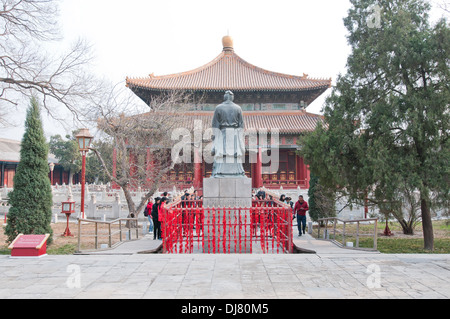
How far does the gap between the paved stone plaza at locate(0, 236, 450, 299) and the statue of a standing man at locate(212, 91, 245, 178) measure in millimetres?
2659

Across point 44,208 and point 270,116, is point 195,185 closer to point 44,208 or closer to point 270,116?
point 270,116

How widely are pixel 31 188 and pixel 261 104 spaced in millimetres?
19763

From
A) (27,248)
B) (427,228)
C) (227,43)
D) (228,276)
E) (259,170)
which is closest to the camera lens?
(228,276)

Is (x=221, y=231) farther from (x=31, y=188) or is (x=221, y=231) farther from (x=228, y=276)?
(x=31, y=188)

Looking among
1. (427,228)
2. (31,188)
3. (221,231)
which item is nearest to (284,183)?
(427,228)

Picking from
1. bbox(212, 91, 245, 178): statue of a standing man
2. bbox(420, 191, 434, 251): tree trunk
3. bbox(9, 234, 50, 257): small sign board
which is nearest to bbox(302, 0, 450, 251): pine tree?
bbox(420, 191, 434, 251): tree trunk

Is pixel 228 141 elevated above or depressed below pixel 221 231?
above

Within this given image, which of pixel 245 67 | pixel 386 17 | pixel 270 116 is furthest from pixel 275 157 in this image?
pixel 386 17

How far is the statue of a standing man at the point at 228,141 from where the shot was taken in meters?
8.69

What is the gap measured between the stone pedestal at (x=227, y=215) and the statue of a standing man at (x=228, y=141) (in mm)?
377

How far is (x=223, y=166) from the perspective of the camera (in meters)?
8.70

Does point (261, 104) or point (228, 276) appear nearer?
point (228, 276)

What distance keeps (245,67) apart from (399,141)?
73.2ft

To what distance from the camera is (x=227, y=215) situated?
8.15 meters
